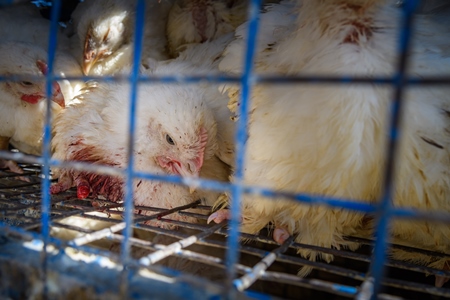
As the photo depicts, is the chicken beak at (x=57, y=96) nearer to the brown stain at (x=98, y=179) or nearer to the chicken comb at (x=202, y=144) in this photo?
the brown stain at (x=98, y=179)

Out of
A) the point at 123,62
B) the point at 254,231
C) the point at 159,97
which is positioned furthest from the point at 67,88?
the point at 254,231

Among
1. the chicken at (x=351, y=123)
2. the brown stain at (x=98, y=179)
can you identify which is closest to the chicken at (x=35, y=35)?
the brown stain at (x=98, y=179)

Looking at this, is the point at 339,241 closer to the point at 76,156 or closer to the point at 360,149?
the point at 360,149

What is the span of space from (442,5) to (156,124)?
5.48 ft

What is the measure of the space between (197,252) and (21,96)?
182cm

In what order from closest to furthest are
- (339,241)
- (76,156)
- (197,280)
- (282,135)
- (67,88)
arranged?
(197,280) < (282,135) < (339,241) < (76,156) < (67,88)

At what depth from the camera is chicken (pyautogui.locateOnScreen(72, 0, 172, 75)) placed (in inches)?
110

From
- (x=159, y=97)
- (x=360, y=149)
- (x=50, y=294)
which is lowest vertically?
(x=50, y=294)

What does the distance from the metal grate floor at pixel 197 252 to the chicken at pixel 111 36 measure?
1.00 m

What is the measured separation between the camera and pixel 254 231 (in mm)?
1537

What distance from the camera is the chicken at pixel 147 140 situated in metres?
1.83

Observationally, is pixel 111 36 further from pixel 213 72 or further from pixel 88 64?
pixel 213 72

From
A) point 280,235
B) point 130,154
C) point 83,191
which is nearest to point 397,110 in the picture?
point 130,154

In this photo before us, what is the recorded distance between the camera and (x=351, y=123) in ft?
3.71
